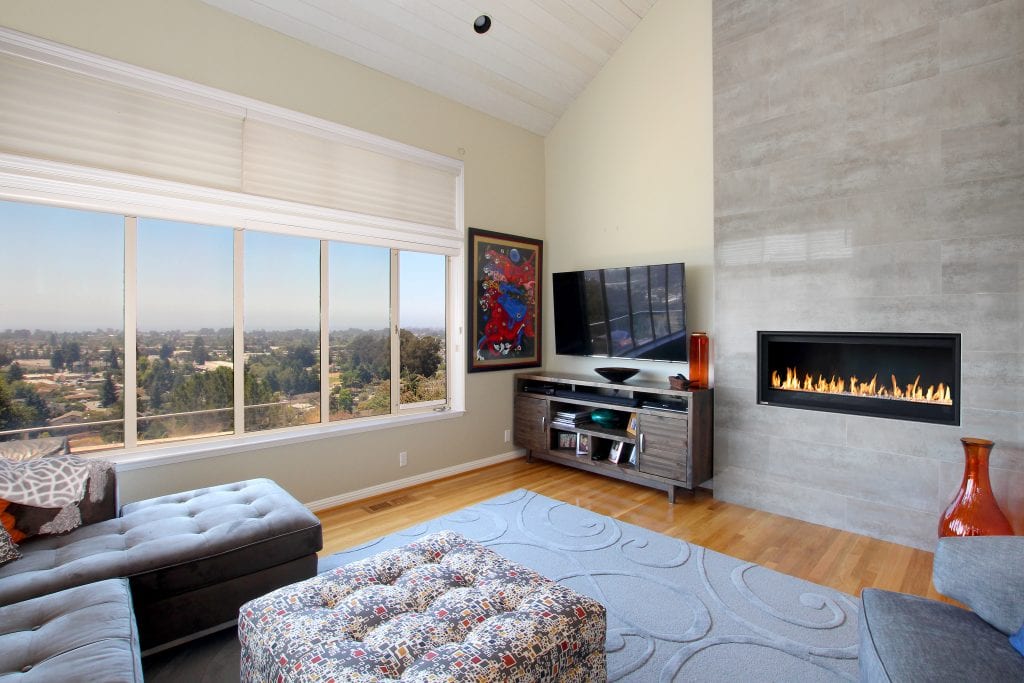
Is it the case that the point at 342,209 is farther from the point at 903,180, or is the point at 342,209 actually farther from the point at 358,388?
the point at 903,180

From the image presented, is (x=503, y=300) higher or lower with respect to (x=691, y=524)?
higher

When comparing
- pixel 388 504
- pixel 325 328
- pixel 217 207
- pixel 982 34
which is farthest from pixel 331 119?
pixel 982 34

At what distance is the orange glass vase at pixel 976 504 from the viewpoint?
248 cm

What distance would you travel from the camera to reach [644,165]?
4375mm

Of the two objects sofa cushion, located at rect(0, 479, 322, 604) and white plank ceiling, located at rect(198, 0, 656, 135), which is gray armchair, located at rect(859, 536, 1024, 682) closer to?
sofa cushion, located at rect(0, 479, 322, 604)

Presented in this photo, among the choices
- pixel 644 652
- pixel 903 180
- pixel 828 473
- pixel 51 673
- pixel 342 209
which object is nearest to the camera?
pixel 51 673

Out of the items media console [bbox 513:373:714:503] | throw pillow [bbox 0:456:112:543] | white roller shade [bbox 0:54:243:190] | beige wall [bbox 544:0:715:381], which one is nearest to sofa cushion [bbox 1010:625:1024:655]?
media console [bbox 513:373:714:503]

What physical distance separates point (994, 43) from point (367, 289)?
4112 millimetres

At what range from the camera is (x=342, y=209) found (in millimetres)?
3688

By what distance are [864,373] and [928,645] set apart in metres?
2.45

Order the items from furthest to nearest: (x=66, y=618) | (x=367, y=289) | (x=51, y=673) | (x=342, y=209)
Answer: (x=367, y=289) → (x=342, y=209) → (x=66, y=618) → (x=51, y=673)

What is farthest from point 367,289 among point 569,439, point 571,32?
point 571,32

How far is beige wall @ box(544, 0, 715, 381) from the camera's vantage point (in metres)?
4.00

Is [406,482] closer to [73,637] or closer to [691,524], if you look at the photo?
[691,524]
